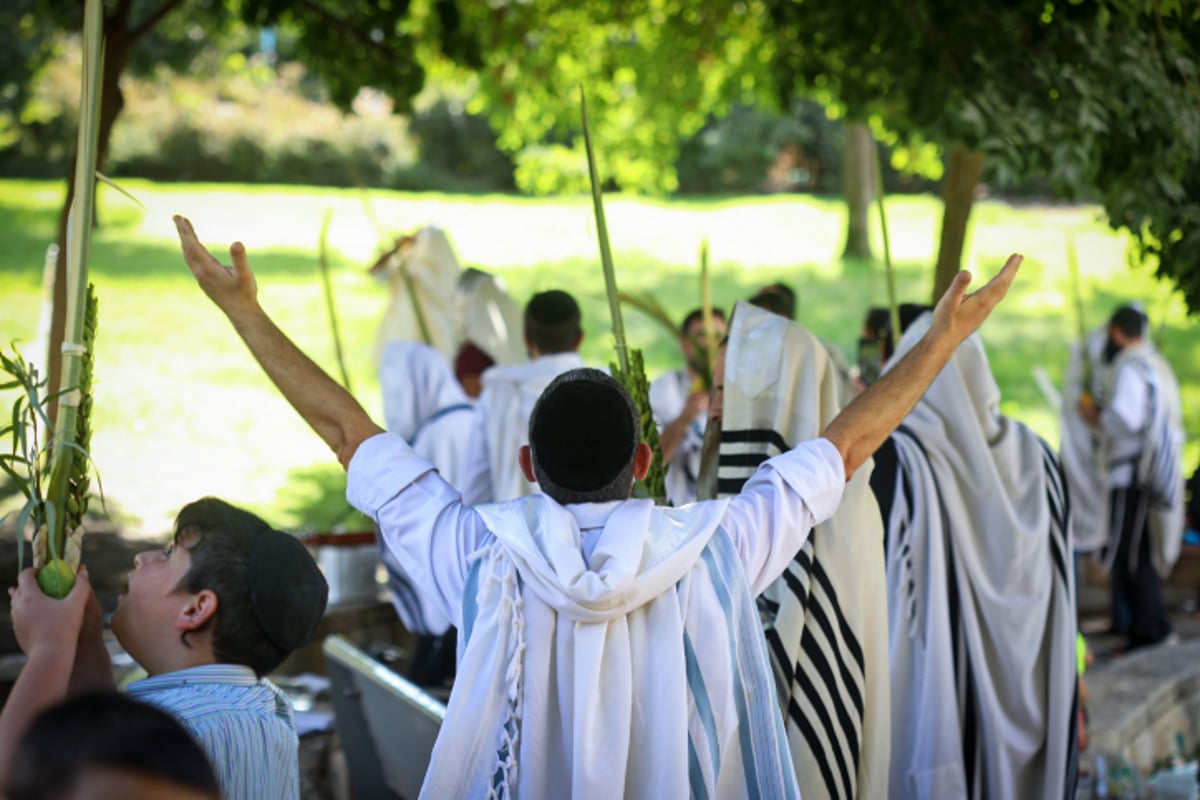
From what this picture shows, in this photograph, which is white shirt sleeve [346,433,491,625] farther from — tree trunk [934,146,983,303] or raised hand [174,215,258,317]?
tree trunk [934,146,983,303]

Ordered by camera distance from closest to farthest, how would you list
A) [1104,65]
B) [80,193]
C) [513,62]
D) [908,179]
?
[80,193] → [1104,65] → [513,62] → [908,179]

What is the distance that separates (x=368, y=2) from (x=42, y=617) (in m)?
6.24

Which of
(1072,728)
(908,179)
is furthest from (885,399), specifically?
(908,179)

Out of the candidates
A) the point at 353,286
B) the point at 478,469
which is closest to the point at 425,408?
the point at 478,469

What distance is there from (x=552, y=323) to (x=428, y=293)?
2.64 m

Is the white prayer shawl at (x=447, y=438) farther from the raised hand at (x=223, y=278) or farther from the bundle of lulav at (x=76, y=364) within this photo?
the bundle of lulav at (x=76, y=364)

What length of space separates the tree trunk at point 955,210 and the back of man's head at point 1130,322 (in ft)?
6.41

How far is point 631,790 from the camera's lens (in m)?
2.64

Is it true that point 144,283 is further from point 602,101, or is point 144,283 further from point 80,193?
point 80,193

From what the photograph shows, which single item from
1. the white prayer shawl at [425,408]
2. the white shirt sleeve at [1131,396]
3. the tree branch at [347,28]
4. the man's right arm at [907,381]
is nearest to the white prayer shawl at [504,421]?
the white prayer shawl at [425,408]

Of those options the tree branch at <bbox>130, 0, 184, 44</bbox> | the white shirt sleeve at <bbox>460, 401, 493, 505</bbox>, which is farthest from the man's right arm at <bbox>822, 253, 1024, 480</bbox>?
the tree branch at <bbox>130, 0, 184, 44</bbox>

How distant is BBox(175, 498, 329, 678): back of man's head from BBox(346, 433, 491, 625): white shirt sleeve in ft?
0.72

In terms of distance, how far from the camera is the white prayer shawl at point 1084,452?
9805 mm

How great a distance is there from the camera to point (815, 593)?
376 centimetres
